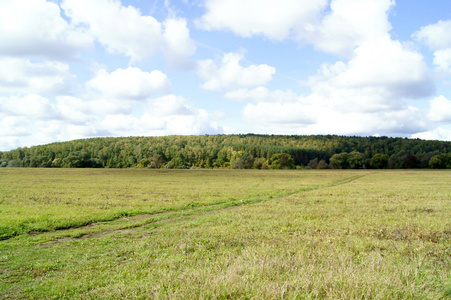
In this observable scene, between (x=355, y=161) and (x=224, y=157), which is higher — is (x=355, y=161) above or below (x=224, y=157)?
below

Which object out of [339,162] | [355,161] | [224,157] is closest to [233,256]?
[339,162]

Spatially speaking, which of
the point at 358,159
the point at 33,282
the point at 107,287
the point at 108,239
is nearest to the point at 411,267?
the point at 107,287

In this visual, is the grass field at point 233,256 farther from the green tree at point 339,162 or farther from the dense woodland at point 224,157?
the green tree at point 339,162

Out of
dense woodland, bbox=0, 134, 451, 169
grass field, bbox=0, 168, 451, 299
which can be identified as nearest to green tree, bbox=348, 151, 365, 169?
dense woodland, bbox=0, 134, 451, 169

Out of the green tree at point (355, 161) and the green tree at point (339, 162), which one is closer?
the green tree at point (355, 161)

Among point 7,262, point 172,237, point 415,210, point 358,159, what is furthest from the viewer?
point 358,159

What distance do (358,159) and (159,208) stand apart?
469 feet

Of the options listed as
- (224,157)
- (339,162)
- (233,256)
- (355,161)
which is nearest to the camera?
(233,256)

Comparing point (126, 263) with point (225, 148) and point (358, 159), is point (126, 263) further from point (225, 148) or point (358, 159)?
point (225, 148)

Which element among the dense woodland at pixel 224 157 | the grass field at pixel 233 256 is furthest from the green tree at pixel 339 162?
the grass field at pixel 233 256

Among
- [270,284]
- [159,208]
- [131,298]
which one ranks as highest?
[270,284]

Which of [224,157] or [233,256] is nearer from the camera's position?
[233,256]

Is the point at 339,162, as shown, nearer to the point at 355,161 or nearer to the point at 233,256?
the point at 355,161

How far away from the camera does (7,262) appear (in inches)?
374
